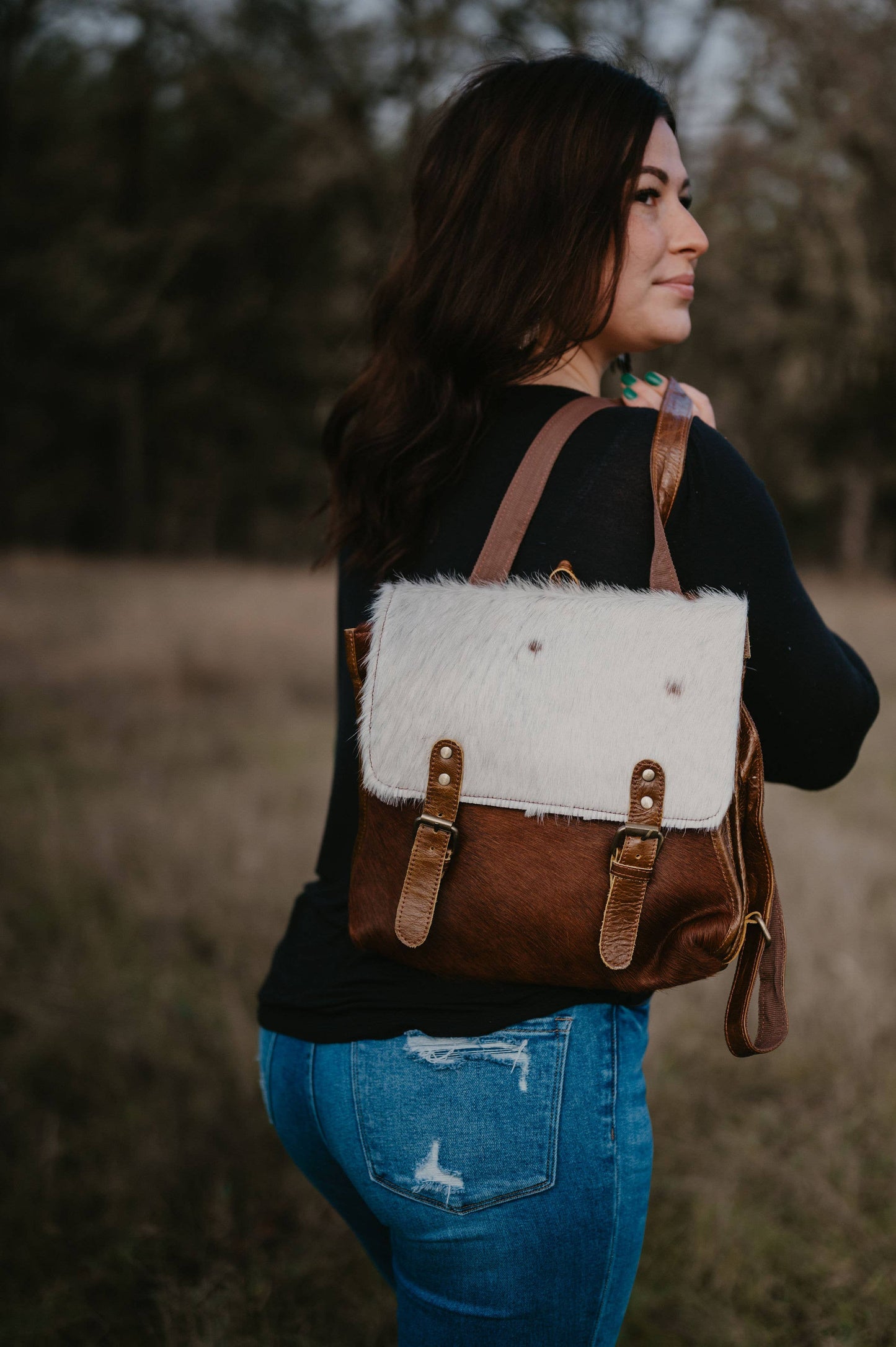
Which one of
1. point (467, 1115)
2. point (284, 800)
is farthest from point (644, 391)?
point (284, 800)

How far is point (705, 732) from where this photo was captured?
96 cm

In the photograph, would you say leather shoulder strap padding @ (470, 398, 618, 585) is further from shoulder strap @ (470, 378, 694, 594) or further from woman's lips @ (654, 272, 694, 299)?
woman's lips @ (654, 272, 694, 299)

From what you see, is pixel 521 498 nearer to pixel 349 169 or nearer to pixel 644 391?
pixel 644 391

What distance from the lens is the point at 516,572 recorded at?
43.3 inches

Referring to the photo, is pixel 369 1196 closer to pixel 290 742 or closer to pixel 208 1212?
pixel 208 1212

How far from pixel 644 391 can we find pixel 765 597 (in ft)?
1.21

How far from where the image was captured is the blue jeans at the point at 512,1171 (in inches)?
39.8

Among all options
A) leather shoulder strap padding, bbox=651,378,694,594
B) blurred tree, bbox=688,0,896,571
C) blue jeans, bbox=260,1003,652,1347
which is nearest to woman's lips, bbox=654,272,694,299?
leather shoulder strap padding, bbox=651,378,694,594

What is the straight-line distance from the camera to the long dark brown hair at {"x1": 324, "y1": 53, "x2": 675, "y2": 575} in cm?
115

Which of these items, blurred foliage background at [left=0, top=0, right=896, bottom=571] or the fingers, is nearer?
the fingers

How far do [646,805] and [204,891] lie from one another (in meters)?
3.37

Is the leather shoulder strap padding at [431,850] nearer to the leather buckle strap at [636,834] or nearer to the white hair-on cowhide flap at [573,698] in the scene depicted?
the white hair-on cowhide flap at [573,698]

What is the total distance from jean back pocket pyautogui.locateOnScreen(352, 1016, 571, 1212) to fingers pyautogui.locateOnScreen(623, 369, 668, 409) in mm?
744

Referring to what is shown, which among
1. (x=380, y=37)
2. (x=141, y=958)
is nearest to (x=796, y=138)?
(x=380, y=37)
